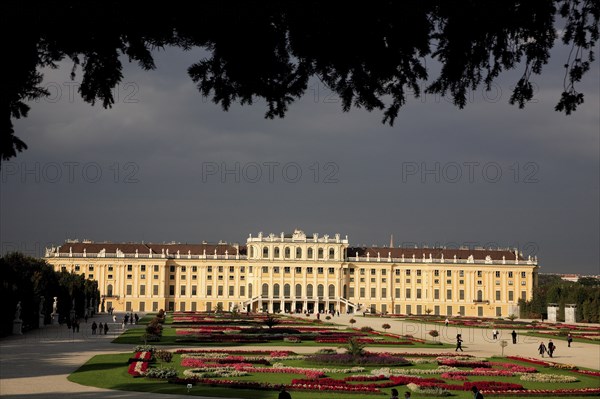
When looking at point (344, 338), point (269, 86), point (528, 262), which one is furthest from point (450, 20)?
point (528, 262)

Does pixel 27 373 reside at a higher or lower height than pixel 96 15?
lower

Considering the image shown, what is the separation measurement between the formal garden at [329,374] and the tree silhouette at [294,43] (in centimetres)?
1358

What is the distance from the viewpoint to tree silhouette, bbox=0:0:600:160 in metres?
5.51

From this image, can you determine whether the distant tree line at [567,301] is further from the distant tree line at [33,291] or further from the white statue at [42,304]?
the white statue at [42,304]

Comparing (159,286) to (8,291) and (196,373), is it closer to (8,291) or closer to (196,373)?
(8,291)

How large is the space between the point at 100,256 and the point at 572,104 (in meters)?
95.4

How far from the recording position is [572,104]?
6309 mm

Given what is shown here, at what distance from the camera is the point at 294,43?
5.95 metres

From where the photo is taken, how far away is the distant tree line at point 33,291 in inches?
1604

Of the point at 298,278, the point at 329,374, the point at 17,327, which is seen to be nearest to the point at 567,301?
the point at 298,278


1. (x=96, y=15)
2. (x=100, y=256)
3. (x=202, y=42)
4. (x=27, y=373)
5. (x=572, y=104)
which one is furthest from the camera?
(x=100, y=256)

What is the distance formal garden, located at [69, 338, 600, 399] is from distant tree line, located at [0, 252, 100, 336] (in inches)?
568

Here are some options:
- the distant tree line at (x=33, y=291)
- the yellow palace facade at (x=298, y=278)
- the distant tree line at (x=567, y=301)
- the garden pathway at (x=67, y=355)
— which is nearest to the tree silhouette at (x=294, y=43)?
the garden pathway at (x=67, y=355)

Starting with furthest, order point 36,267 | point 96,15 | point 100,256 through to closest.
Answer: point 100,256 < point 36,267 < point 96,15
